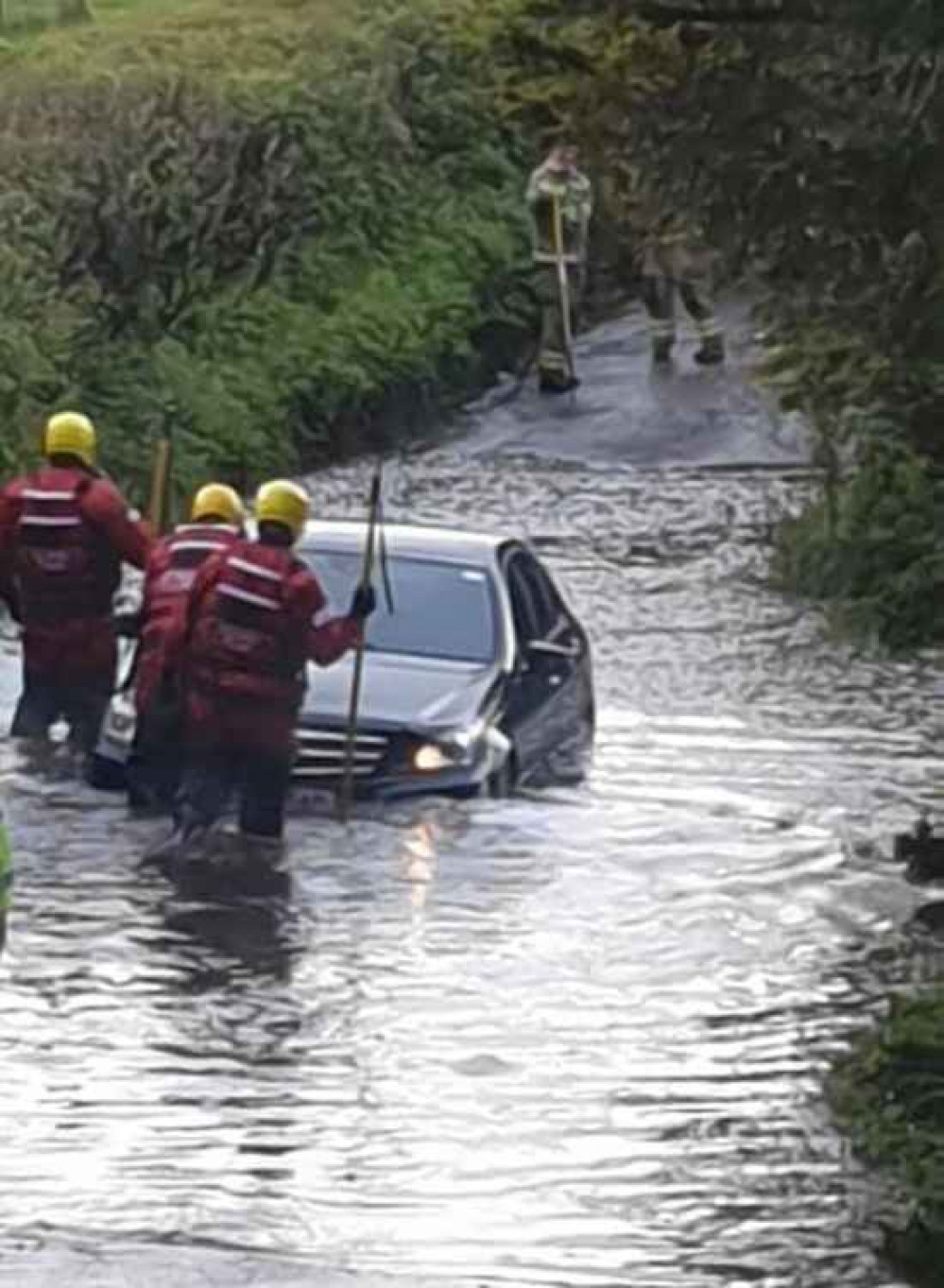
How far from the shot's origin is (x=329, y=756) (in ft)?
66.1

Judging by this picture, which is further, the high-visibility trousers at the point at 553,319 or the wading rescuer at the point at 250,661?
the high-visibility trousers at the point at 553,319

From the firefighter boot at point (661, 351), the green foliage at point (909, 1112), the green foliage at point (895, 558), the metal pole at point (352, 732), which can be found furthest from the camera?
the firefighter boot at point (661, 351)

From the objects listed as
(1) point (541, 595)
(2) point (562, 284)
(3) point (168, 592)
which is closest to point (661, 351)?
(2) point (562, 284)

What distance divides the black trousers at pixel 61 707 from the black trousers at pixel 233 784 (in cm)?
213

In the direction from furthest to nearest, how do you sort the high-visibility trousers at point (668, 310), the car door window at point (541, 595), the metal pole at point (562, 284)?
the high-visibility trousers at point (668, 310), the metal pole at point (562, 284), the car door window at point (541, 595)

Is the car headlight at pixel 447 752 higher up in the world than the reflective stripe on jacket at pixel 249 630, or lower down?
lower down

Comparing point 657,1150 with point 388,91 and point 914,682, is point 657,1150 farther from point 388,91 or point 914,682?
point 388,91

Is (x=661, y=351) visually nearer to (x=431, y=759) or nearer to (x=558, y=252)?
(x=558, y=252)

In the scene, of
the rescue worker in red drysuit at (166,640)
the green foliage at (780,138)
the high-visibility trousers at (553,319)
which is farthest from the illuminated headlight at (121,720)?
the high-visibility trousers at (553,319)

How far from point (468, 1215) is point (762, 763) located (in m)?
11.3

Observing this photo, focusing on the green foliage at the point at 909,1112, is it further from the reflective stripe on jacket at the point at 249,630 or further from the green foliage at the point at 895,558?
the reflective stripe on jacket at the point at 249,630

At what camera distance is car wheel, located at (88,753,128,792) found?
20.5 meters

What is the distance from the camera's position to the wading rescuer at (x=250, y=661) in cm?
1850

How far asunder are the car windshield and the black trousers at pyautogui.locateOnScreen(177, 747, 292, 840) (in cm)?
248
